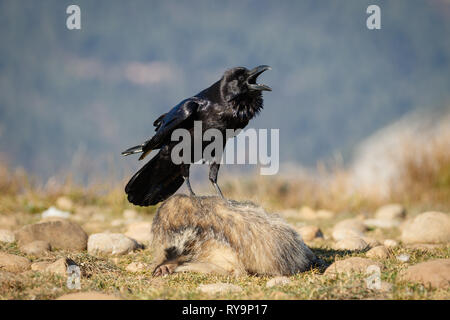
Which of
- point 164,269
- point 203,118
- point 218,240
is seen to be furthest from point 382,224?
point 164,269

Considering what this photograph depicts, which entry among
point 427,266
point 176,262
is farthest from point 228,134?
point 427,266

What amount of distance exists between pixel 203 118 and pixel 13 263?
2082 millimetres

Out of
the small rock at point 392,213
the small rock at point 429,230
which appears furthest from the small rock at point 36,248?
the small rock at point 392,213

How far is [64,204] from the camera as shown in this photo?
9.46 metres

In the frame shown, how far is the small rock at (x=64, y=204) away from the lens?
368 inches

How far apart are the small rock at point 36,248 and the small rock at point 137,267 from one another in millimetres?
957

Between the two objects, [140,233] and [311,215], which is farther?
[311,215]

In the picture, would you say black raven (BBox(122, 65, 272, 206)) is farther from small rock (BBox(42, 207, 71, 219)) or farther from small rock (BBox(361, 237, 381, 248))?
small rock (BBox(42, 207, 71, 219))

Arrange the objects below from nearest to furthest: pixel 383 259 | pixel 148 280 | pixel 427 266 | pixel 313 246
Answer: pixel 427 266 < pixel 148 280 < pixel 383 259 < pixel 313 246

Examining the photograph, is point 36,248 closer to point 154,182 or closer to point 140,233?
point 154,182

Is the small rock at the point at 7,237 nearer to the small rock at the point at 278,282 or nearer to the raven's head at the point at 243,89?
the raven's head at the point at 243,89
